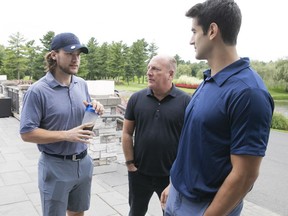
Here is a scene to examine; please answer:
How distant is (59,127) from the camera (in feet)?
7.93

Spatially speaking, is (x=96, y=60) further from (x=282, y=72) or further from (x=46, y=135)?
(x=46, y=135)

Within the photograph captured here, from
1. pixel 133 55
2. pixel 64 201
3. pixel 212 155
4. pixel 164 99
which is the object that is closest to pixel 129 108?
pixel 164 99

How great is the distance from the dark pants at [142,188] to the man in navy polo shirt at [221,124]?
1.04m

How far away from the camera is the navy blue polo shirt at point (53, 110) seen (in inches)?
90.5

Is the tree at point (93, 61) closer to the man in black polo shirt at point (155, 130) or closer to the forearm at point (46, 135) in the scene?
the man in black polo shirt at point (155, 130)

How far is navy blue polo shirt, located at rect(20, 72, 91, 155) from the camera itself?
2.30m

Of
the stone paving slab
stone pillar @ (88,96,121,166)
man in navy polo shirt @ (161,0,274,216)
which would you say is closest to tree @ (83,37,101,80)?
the stone paving slab

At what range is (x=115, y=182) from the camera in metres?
4.86

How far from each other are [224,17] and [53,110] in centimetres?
158

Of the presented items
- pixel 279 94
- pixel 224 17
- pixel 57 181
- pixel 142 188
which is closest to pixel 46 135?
pixel 57 181

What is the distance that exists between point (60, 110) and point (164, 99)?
1.03 meters

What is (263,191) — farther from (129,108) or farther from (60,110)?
(60,110)

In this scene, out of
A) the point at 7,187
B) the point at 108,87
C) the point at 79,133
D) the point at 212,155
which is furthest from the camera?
the point at 108,87

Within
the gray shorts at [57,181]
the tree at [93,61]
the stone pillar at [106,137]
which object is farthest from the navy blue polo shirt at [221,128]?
the tree at [93,61]
